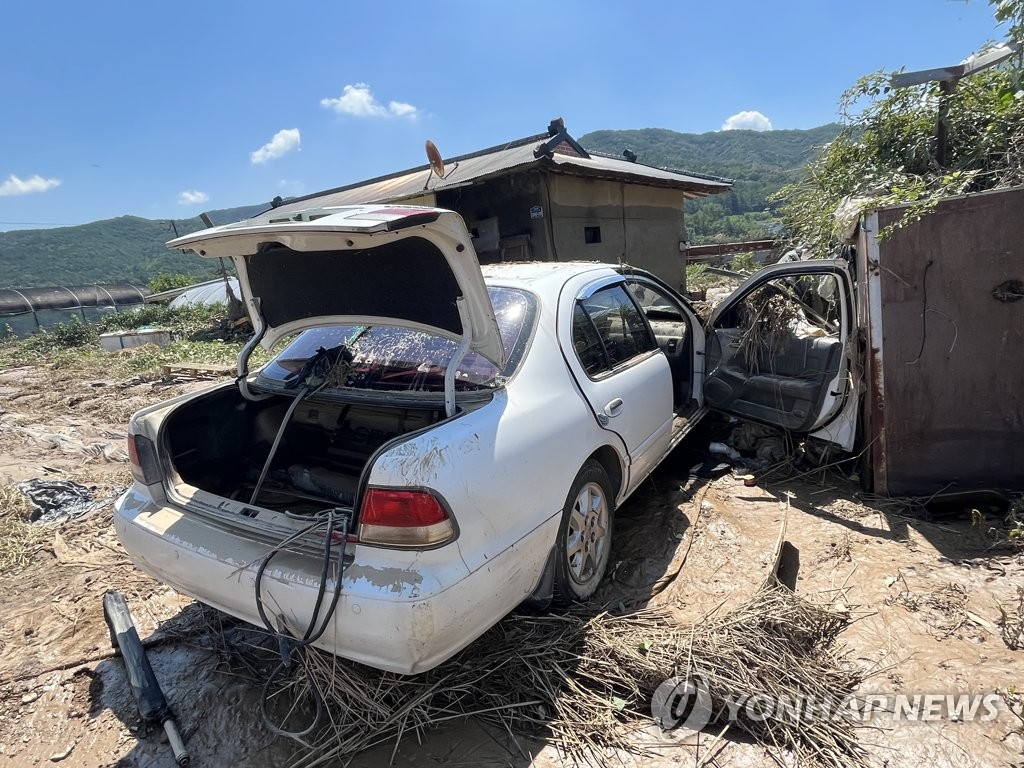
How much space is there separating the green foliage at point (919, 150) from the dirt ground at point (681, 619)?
182 cm

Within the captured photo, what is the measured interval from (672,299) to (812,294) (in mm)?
1422

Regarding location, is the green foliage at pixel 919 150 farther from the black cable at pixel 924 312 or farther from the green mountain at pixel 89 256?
Result: the green mountain at pixel 89 256

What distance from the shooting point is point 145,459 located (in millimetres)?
2498

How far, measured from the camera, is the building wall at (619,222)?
9.88 meters

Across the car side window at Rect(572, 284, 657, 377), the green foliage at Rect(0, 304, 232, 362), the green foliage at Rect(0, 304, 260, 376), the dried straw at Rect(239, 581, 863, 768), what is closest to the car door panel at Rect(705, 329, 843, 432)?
the car side window at Rect(572, 284, 657, 377)

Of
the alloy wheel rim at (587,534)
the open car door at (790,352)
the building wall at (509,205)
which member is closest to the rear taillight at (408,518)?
the alloy wheel rim at (587,534)

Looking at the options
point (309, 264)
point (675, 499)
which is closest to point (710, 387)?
point (675, 499)

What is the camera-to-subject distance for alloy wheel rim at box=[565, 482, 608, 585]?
2500 millimetres

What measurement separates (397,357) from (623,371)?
1237 mm

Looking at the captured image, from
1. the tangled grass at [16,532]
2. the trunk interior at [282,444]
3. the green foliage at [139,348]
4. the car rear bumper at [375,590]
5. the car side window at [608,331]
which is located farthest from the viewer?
the green foliage at [139,348]

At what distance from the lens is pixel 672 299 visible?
12.9ft

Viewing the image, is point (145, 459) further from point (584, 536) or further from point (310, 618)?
point (584, 536)

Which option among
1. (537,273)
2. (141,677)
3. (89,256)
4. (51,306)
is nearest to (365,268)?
(537,273)

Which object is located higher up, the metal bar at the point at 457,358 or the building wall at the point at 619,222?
the building wall at the point at 619,222
